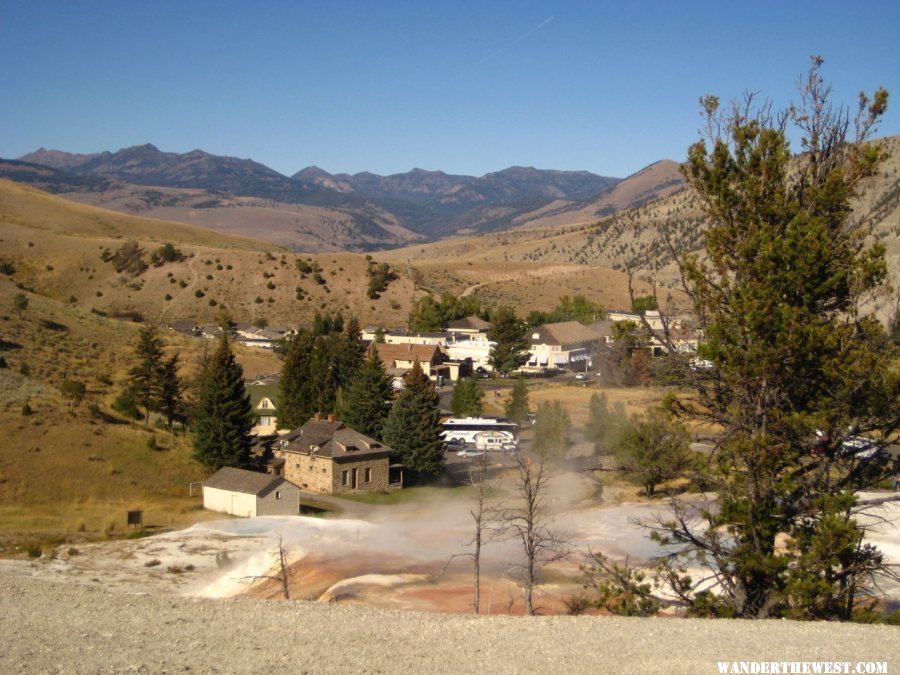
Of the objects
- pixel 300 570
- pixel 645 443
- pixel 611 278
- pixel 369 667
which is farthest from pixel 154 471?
pixel 611 278

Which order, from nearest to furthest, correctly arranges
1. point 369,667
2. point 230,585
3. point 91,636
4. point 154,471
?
point 369,667 < point 91,636 < point 230,585 < point 154,471

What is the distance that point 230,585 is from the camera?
27891 millimetres

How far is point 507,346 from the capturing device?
8681cm

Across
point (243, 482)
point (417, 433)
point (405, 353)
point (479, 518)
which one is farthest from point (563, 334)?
point (479, 518)

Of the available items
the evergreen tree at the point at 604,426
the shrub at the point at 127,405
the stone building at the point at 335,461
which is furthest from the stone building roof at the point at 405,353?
the stone building at the point at 335,461

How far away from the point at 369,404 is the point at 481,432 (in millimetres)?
8547

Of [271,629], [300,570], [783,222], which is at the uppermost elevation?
[783,222]

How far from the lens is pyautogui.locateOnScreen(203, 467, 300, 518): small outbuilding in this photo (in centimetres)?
3734

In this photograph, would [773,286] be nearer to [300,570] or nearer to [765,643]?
[765,643]

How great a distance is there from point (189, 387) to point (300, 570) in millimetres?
30572

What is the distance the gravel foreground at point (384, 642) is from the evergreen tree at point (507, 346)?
70729 mm

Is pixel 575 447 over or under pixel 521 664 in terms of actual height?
under

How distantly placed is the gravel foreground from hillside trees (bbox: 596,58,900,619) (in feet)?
3.49

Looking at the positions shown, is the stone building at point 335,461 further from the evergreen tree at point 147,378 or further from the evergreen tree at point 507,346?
the evergreen tree at point 507,346
